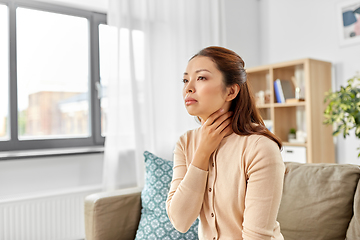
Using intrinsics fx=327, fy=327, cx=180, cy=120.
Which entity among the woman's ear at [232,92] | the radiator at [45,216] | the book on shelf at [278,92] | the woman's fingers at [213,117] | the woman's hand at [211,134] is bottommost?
the radiator at [45,216]

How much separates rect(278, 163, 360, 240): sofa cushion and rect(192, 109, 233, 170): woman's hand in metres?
0.55

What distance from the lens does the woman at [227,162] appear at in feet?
2.96

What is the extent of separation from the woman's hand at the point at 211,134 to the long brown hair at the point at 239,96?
0.03 meters

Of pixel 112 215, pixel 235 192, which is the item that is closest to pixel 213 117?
pixel 235 192

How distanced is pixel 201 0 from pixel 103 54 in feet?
3.92

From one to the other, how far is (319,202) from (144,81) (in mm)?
1636

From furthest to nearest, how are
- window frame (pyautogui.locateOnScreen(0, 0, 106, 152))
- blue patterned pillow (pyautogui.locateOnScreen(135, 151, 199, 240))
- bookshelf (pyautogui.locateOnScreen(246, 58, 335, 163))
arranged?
bookshelf (pyautogui.locateOnScreen(246, 58, 335, 163)), window frame (pyautogui.locateOnScreen(0, 0, 106, 152)), blue patterned pillow (pyautogui.locateOnScreen(135, 151, 199, 240))

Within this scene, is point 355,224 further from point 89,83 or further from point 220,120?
point 89,83

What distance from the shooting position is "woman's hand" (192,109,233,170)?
985 millimetres

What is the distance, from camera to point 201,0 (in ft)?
10.3

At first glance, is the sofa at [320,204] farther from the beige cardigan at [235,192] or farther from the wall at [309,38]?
the wall at [309,38]

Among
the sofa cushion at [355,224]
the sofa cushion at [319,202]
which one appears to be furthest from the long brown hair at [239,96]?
the sofa cushion at [355,224]

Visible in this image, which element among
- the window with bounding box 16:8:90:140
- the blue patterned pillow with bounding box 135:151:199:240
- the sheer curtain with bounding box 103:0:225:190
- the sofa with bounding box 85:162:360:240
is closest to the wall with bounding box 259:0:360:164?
the sheer curtain with bounding box 103:0:225:190

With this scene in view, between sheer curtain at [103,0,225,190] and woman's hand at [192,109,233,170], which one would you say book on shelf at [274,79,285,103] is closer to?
sheer curtain at [103,0,225,190]
